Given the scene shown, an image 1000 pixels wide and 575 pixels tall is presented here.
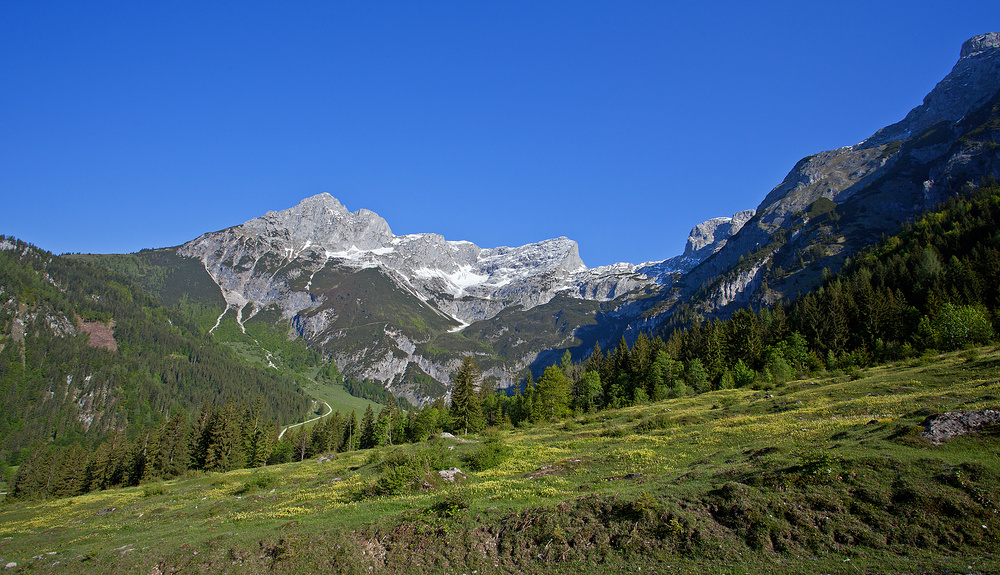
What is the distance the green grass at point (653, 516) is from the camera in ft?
42.8

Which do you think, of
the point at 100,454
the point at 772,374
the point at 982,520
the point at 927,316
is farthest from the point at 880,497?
the point at 100,454

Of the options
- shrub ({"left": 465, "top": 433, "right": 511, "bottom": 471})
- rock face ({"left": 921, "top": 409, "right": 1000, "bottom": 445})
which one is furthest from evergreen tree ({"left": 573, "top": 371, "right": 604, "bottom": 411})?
rock face ({"left": 921, "top": 409, "right": 1000, "bottom": 445})

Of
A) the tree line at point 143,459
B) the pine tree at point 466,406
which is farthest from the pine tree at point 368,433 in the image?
the pine tree at point 466,406

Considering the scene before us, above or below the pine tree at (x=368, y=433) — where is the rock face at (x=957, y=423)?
above

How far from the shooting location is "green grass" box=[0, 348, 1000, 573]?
13055mm

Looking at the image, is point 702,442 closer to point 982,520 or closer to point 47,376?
point 982,520

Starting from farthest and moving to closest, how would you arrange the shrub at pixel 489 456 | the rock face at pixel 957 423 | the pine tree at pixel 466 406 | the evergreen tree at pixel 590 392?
the evergreen tree at pixel 590 392 < the pine tree at pixel 466 406 < the shrub at pixel 489 456 < the rock face at pixel 957 423

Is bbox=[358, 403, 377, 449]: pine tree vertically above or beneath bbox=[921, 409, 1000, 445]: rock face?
beneath

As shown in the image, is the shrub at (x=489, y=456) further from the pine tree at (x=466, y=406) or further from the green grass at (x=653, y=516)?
the pine tree at (x=466, y=406)

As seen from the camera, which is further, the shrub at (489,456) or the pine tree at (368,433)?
the pine tree at (368,433)

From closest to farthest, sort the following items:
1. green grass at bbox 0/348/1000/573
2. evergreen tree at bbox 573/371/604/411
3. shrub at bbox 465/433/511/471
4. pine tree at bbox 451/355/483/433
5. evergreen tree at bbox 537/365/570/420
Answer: green grass at bbox 0/348/1000/573 → shrub at bbox 465/433/511/471 → pine tree at bbox 451/355/483/433 → evergreen tree at bbox 537/365/570/420 → evergreen tree at bbox 573/371/604/411

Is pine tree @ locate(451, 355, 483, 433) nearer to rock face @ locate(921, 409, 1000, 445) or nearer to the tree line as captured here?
the tree line

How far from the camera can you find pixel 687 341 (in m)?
97.8

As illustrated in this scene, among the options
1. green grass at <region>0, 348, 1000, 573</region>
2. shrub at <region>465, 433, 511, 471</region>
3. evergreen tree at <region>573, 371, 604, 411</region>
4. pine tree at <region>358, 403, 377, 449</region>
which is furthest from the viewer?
pine tree at <region>358, 403, 377, 449</region>
